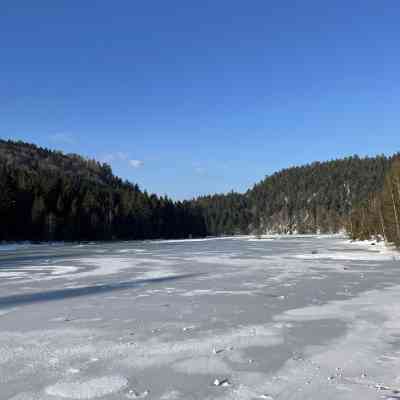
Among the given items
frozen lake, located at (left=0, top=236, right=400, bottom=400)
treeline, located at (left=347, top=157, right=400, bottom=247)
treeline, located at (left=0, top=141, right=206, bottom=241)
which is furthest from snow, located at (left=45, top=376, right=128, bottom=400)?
treeline, located at (left=0, top=141, right=206, bottom=241)

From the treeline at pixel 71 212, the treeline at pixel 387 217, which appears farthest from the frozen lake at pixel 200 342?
the treeline at pixel 71 212

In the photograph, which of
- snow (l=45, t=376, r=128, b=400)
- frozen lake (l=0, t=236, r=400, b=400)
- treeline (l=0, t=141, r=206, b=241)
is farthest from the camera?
treeline (l=0, t=141, r=206, b=241)

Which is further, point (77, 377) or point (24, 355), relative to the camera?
point (24, 355)

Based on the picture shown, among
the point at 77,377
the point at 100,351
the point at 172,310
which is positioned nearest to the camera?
the point at 77,377

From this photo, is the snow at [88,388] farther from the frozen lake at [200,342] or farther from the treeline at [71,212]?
the treeline at [71,212]

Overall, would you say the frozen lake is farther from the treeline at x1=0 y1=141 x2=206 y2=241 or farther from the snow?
the treeline at x1=0 y1=141 x2=206 y2=241

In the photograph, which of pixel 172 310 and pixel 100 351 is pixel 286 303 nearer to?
pixel 172 310

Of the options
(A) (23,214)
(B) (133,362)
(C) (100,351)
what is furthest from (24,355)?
(A) (23,214)

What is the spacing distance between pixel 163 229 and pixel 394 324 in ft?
392

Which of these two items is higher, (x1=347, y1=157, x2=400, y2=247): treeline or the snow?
(x1=347, y1=157, x2=400, y2=247): treeline

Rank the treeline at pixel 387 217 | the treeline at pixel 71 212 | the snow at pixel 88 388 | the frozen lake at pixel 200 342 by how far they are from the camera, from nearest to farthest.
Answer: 1. the snow at pixel 88 388
2. the frozen lake at pixel 200 342
3. the treeline at pixel 387 217
4. the treeline at pixel 71 212

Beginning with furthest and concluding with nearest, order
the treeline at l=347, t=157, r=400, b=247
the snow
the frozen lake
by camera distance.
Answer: the treeline at l=347, t=157, r=400, b=247 < the frozen lake < the snow

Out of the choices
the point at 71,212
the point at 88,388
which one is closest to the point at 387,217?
the point at 88,388

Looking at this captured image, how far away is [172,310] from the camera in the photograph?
11328 millimetres
